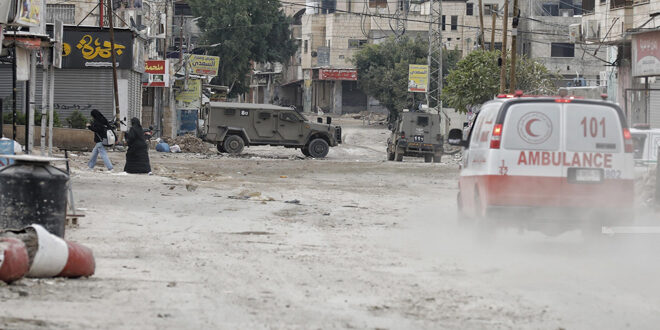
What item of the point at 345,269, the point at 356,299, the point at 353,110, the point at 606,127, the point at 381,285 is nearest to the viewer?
the point at 356,299

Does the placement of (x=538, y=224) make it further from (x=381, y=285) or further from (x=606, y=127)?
(x=381, y=285)

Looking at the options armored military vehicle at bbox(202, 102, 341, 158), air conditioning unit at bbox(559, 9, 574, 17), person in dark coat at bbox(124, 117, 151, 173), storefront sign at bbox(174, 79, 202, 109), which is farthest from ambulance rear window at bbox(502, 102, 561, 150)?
air conditioning unit at bbox(559, 9, 574, 17)

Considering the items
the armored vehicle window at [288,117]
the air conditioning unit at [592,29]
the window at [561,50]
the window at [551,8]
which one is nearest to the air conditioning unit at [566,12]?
the window at [551,8]

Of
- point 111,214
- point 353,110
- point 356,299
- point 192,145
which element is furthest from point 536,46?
point 356,299

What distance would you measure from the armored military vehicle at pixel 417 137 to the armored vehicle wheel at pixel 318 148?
3331mm

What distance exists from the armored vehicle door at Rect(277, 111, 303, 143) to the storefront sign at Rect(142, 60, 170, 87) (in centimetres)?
1008

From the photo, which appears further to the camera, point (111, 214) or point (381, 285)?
point (111, 214)

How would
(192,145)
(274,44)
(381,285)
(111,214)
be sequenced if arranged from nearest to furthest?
1. (381,285)
2. (111,214)
3. (192,145)
4. (274,44)

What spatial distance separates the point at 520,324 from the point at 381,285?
6.44 ft

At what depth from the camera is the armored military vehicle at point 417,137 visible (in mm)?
44812

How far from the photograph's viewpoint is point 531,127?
38.8ft

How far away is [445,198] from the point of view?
22.2 meters

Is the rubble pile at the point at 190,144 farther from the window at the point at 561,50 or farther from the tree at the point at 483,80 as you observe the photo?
the window at the point at 561,50

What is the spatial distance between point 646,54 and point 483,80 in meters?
19.9
